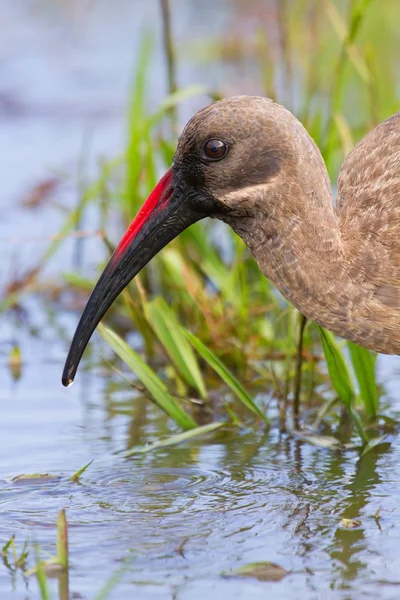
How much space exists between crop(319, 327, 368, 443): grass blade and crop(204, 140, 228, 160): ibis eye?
84 cm

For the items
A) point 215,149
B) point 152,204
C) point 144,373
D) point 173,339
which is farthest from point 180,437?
point 215,149

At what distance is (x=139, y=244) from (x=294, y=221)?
58 centimetres

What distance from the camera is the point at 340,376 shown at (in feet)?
15.4

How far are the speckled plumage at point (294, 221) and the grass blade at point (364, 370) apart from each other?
1.72ft

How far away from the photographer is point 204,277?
6.15m

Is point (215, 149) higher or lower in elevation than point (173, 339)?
higher

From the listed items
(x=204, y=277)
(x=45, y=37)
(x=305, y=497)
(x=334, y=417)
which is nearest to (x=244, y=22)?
(x=45, y=37)

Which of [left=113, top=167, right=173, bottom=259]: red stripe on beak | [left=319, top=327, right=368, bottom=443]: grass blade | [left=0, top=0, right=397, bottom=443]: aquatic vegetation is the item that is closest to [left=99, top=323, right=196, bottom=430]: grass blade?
[left=0, top=0, right=397, bottom=443]: aquatic vegetation

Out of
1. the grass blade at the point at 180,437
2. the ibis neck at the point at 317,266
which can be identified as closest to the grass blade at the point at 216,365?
the grass blade at the point at 180,437

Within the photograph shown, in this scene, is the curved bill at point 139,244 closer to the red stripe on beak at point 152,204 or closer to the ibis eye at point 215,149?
the red stripe on beak at point 152,204

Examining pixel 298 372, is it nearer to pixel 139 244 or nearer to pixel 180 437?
pixel 180 437

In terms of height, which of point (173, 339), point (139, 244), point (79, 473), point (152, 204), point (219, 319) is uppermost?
point (152, 204)

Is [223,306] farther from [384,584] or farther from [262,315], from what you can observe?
[384,584]

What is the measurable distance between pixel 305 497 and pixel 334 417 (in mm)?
827
